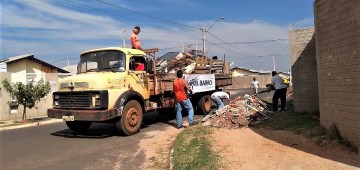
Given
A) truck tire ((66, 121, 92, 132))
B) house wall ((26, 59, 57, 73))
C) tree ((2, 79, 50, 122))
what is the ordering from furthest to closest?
house wall ((26, 59, 57, 73))
tree ((2, 79, 50, 122))
truck tire ((66, 121, 92, 132))

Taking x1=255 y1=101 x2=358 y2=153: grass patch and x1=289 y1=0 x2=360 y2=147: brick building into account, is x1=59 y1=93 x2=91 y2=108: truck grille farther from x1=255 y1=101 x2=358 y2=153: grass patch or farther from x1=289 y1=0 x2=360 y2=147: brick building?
x1=289 y1=0 x2=360 y2=147: brick building

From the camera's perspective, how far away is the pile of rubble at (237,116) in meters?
10.6

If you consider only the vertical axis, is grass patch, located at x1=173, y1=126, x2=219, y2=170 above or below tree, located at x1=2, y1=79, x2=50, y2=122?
below

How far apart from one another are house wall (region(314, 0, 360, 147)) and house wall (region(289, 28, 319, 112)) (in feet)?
12.6

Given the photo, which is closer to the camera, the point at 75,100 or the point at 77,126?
the point at 75,100

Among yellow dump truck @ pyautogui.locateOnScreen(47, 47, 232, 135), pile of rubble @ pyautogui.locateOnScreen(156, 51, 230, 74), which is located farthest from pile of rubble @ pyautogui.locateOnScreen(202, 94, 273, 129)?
pile of rubble @ pyautogui.locateOnScreen(156, 51, 230, 74)

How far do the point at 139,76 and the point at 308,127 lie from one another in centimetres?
494

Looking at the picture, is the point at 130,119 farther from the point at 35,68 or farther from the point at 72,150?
the point at 35,68

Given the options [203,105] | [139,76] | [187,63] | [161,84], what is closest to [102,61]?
[139,76]

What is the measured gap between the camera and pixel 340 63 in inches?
285

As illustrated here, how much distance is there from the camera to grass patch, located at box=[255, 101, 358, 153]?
739cm

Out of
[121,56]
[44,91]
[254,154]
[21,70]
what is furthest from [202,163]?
[21,70]

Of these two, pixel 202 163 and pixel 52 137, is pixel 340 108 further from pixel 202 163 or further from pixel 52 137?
pixel 52 137

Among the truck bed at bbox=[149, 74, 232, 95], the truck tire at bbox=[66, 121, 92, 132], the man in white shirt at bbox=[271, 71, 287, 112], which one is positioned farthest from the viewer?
the man in white shirt at bbox=[271, 71, 287, 112]
